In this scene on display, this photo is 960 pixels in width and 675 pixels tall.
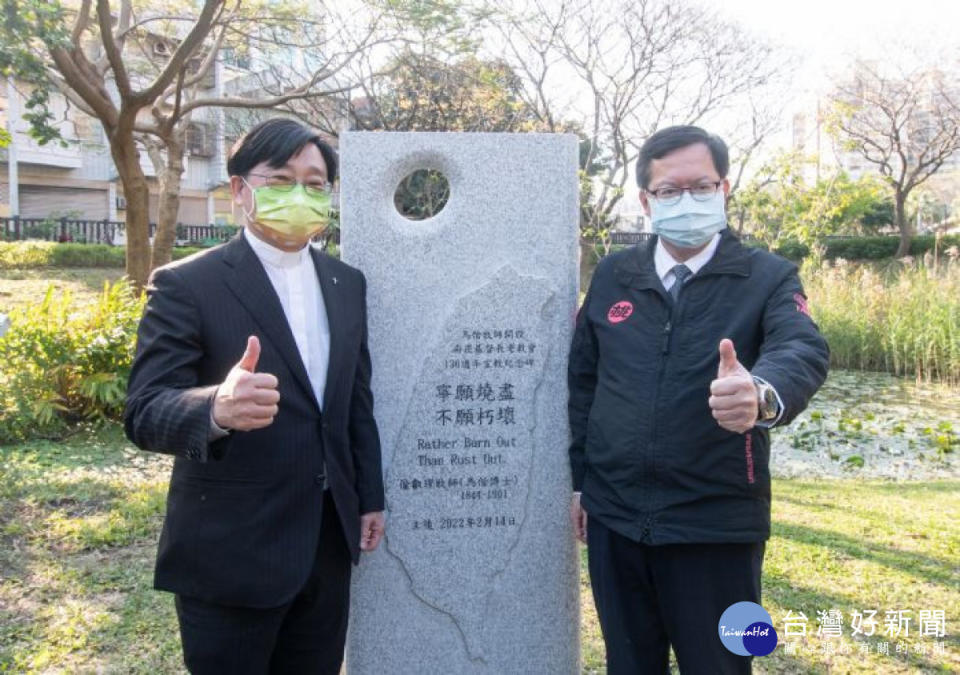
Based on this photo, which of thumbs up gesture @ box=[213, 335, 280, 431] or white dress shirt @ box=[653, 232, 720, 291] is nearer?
thumbs up gesture @ box=[213, 335, 280, 431]

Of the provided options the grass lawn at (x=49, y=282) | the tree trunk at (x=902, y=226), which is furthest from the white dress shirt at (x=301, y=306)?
the tree trunk at (x=902, y=226)

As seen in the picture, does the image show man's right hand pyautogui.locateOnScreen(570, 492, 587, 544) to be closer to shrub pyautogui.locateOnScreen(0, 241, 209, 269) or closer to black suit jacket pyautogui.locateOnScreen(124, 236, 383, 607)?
black suit jacket pyautogui.locateOnScreen(124, 236, 383, 607)

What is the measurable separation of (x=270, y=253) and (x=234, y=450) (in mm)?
486

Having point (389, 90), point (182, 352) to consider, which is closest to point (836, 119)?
point (389, 90)

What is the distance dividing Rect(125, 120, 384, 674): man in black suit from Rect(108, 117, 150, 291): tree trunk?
311 inches

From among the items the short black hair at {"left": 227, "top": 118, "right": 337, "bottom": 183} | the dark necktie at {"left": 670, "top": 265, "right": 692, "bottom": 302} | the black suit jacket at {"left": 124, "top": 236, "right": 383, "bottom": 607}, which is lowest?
the black suit jacket at {"left": 124, "top": 236, "right": 383, "bottom": 607}

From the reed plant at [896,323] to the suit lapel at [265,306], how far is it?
8642 mm

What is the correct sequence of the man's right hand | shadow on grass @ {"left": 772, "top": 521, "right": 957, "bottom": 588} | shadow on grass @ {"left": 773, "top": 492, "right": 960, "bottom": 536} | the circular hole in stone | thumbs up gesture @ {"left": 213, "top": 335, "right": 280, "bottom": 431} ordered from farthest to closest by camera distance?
the circular hole in stone → shadow on grass @ {"left": 773, "top": 492, "right": 960, "bottom": 536} → shadow on grass @ {"left": 772, "top": 521, "right": 957, "bottom": 588} → the man's right hand → thumbs up gesture @ {"left": 213, "top": 335, "right": 280, "bottom": 431}

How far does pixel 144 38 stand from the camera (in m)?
13.6

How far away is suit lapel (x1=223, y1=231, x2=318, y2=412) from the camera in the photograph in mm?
1821

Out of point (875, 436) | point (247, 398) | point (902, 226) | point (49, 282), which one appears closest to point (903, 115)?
point (902, 226)

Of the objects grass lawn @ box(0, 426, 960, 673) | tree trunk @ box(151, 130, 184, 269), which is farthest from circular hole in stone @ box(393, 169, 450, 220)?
grass lawn @ box(0, 426, 960, 673)

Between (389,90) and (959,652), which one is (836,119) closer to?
(389,90)

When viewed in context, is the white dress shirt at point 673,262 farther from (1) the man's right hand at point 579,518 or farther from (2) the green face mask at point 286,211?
(2) the green face mask at point 286,211
